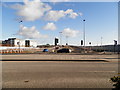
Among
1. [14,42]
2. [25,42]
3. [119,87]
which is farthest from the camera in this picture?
[25,42]

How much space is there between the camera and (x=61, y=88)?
626cm

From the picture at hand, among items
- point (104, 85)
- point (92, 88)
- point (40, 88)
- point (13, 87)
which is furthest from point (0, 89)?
point (104, 85)

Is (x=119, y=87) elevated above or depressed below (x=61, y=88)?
above

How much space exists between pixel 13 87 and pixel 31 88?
884 millimetres

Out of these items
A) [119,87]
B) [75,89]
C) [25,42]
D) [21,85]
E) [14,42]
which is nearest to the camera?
[119,87]

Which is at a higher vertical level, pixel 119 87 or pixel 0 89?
pixel 119 87

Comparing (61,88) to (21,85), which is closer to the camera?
(61,88)

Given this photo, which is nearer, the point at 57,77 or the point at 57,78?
the point at 57,78

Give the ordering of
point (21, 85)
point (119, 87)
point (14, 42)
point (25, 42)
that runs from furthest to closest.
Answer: point (25, 42) < point (14, 42) < point (21, 85) < point (119, 87)

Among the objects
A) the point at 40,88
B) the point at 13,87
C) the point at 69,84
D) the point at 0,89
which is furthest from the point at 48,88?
the point at 0,89

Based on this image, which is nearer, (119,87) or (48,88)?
(119,87)

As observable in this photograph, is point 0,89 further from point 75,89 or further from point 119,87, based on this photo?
point 119,87

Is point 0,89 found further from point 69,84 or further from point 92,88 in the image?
point 92,88

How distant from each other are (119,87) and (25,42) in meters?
146
